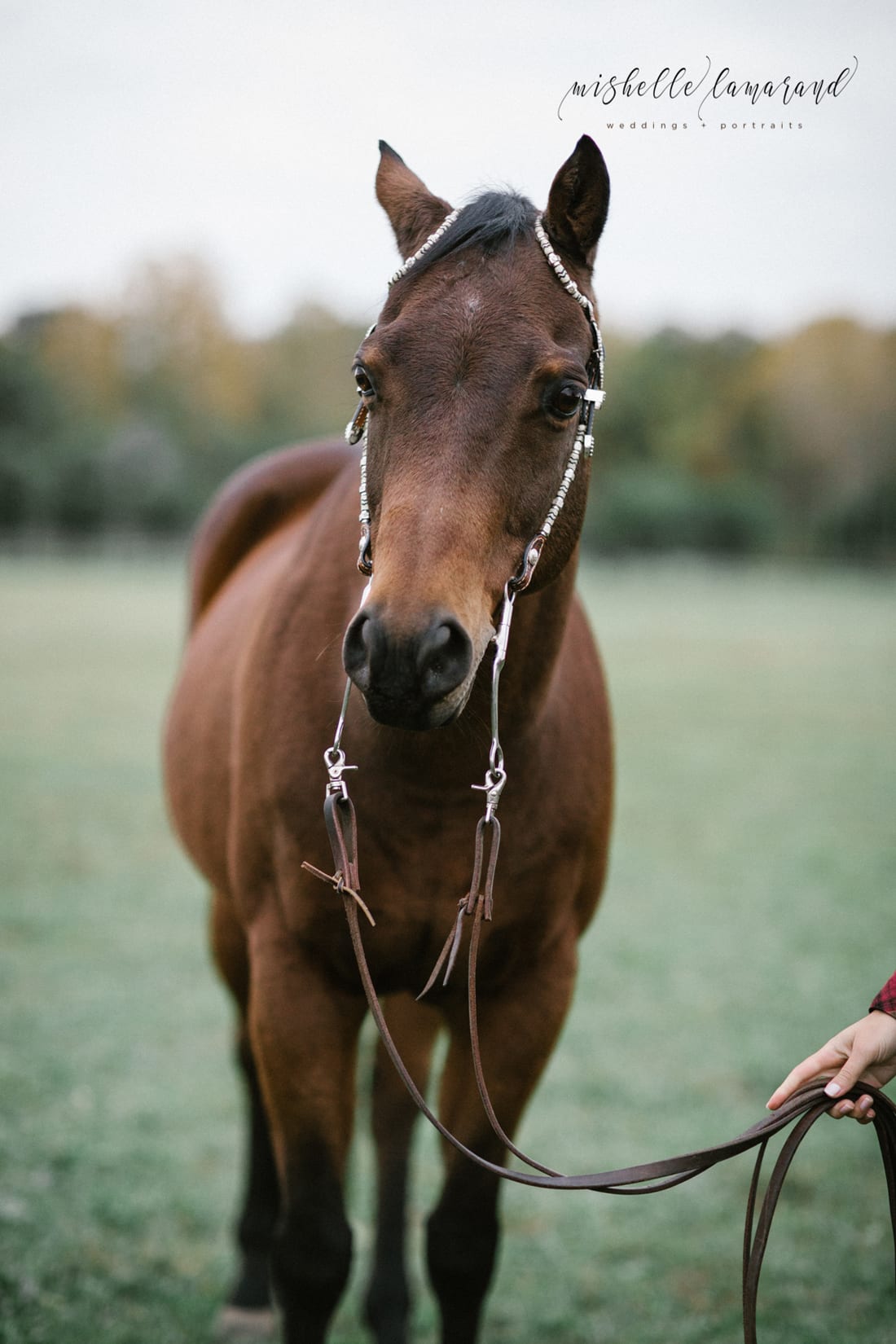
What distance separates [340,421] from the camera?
1987 inches

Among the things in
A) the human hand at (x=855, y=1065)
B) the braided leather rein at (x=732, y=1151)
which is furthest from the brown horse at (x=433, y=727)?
the human hand at (x=855, y=1065)

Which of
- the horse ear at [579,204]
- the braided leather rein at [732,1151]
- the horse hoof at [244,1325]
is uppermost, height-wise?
the horse ear at [579,204]

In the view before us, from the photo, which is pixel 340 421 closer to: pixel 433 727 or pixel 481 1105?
pixel 481 1105

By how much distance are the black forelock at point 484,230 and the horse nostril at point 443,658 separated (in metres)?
0.82

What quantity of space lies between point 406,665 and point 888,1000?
1.11 m

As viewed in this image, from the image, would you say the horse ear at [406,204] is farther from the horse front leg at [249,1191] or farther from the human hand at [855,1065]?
the horse front leg at [249,1191]

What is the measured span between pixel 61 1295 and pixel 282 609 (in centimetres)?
215

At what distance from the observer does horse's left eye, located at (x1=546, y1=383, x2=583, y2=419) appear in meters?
2.00

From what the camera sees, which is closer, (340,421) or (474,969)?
(474,969)

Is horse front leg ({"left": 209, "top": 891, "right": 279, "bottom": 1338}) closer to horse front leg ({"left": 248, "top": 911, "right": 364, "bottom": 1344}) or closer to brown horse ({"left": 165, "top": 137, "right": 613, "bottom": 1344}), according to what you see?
brown horse ({"left": 165, "top": 137, "right": 613, "bottom": 1344})

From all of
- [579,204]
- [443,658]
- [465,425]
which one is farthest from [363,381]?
[443,658]

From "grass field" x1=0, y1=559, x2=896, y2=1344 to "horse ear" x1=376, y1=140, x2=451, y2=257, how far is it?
9.82 ft

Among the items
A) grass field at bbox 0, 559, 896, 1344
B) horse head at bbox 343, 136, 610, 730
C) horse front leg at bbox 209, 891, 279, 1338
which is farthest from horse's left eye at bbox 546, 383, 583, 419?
grass field at bbox 0, 559, 896, 1344

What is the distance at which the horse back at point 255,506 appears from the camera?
4.30 m
